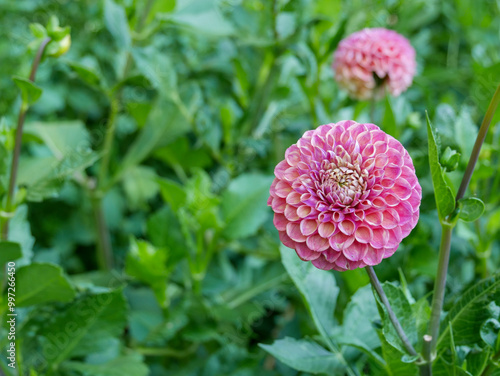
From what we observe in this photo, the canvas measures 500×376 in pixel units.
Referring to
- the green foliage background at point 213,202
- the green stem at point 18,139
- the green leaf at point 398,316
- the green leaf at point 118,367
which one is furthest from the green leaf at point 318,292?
the green stem at point 18,139

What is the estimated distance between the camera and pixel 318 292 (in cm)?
61

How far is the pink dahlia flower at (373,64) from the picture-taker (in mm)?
789

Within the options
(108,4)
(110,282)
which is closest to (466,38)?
(108,4)

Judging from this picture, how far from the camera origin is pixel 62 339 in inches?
25.6

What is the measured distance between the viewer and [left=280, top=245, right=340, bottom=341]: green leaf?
0.58m

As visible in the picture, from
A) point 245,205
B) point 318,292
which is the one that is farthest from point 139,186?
point 318,292

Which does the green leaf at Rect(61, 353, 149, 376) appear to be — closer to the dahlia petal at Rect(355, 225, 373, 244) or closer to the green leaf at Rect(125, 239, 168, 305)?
the green leaf at Rect(125, 239, 168, 305)

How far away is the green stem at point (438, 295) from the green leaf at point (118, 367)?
1.07ft

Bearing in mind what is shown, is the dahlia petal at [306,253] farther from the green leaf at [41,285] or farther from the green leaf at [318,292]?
the green leaf at [41,285]

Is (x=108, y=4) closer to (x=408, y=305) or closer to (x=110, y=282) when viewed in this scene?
(x=110, y=282)

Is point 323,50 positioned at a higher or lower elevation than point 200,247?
higher

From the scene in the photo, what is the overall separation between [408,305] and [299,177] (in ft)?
0.51

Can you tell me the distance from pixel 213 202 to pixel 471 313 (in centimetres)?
38

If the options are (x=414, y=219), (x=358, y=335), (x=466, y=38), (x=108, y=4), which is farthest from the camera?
(x=466, y=38)
